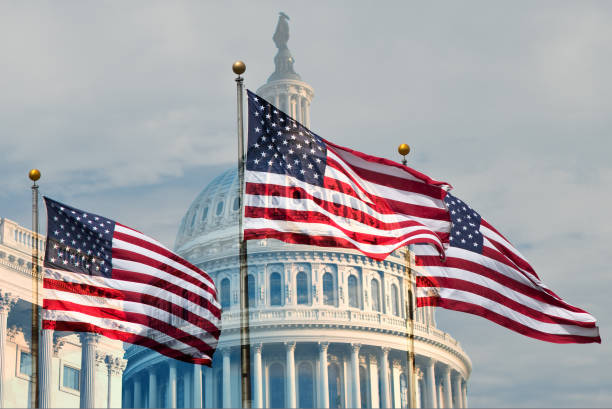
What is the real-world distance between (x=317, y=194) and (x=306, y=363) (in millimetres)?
111469

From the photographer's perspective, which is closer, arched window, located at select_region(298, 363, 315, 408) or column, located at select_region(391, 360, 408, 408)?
arched window, located at select_region(298, 363, 315, 408)

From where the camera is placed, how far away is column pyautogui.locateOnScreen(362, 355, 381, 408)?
137 metres

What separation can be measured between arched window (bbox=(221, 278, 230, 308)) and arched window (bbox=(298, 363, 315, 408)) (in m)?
11.0

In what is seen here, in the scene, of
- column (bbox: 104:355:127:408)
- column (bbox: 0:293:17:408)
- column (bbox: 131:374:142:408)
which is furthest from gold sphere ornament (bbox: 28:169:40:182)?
column (bbox: 131:374:142:408)

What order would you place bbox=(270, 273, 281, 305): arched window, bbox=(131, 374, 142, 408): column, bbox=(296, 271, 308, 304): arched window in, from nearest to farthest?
1. bbox=(270, 273, 281, 305): arched window
2. bbox=(296, 271, 308, 304): arched window
3. bbox=(131, 374, 142, 408): column

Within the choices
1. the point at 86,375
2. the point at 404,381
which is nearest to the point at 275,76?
the point at 404,381

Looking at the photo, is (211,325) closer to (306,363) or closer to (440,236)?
(440,236)

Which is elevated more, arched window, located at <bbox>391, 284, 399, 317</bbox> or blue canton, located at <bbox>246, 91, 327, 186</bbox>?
arched window, located at <bbox>391, 284, 399, 317</bbox>

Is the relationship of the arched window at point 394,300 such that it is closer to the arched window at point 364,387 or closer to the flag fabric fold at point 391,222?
the arched window at point 364,387

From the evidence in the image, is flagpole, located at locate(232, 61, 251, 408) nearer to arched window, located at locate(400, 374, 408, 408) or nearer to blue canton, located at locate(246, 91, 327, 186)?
blue canton, located at locate(246, 91, 327, 186)

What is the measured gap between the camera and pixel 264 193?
29281 mm

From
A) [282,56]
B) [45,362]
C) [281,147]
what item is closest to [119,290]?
[281,147]

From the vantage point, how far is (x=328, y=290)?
472 feet

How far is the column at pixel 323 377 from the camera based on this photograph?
5320 inches
